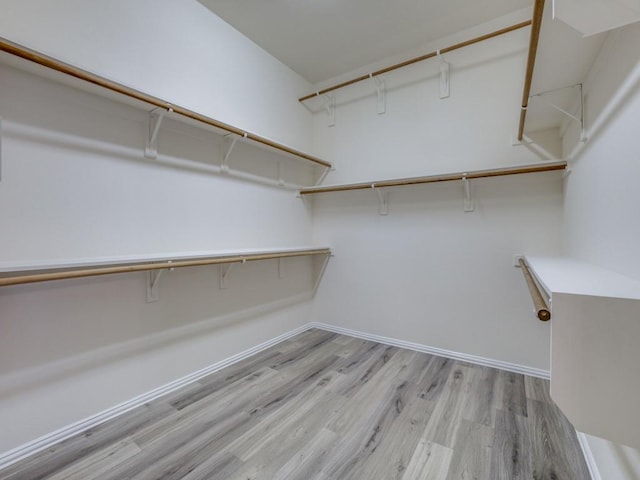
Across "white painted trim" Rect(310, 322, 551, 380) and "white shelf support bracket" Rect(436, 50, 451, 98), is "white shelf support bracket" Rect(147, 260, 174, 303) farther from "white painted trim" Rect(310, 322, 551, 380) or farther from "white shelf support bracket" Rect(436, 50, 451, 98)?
"white shelf support bracket" Rect(436, 50, 451, 98)

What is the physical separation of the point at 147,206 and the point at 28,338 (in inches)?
34.3

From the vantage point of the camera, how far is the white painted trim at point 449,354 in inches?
86.6

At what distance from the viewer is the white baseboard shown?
1.41 m

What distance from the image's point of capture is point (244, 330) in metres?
2.52

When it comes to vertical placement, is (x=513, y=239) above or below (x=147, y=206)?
below

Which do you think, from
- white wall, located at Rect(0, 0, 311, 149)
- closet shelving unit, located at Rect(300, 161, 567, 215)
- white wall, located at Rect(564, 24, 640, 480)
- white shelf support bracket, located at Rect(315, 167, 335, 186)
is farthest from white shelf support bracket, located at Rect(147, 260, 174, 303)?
white wall, located at Rect(564, 24, 640, 480)

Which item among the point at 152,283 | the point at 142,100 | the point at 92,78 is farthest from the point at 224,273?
the point at 92,78

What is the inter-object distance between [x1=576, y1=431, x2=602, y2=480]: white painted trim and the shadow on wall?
7.35 ft

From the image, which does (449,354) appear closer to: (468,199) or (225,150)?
(468,199)

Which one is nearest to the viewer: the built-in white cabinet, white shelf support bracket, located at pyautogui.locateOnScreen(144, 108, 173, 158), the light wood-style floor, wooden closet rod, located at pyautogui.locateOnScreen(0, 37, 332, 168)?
the built-in white cabinet

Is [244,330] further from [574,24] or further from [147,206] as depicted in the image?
[574,24]

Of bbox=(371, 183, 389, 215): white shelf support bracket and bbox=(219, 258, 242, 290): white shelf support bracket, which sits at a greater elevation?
bbox=(371, 183, 389, 215): white shelf support bracket

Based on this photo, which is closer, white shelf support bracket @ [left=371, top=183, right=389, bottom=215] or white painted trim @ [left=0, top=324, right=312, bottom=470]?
white painted trim @ [left=0, top=324, right=312, bottom=470]

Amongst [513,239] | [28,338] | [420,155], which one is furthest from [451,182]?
[28,338]
